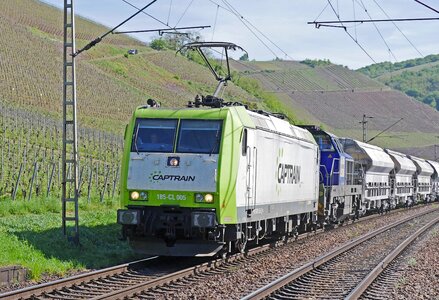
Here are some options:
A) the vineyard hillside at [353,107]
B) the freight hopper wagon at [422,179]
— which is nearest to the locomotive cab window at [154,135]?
the freight hopper wagon at [422,179]

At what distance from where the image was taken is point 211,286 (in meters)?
13.5

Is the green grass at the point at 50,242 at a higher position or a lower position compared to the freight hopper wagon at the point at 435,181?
lower

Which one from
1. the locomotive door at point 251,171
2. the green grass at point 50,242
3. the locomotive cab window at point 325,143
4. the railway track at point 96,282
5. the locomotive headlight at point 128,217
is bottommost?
the railway track at point 96,282

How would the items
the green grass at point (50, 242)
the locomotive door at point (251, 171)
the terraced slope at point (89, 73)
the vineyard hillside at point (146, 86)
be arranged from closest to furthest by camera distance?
the green grass at point (50, 242) → the locomotive door at point (251, 171) → the terraced slope at point (89, 73) → the vineyard hillside at point (146, 86)

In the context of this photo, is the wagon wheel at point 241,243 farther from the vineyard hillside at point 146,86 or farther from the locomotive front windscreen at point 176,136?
the vineyard hillside at point 146,86

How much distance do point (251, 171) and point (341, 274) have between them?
10.2 ft

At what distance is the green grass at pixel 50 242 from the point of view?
48.1 ft

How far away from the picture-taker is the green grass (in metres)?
14.7

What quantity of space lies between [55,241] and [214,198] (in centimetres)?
411

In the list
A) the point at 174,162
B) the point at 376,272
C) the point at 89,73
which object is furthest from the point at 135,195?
the point at 89,73

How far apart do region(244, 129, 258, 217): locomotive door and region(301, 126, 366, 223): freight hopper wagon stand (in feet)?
34.9

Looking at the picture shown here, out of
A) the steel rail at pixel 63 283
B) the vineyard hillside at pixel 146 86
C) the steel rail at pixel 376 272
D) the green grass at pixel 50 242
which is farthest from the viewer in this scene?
the vineyard hillside at pixel 146 86

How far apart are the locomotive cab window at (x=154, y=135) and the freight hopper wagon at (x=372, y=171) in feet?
72.6

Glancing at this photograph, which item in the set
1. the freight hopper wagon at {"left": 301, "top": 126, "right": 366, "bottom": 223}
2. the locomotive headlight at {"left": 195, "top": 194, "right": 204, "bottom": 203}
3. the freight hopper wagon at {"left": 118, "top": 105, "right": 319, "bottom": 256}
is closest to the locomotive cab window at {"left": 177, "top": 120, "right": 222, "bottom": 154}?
the freight hopper wagon at {"left": 118, "top": 105, "right": 319, "bottom": 256}
